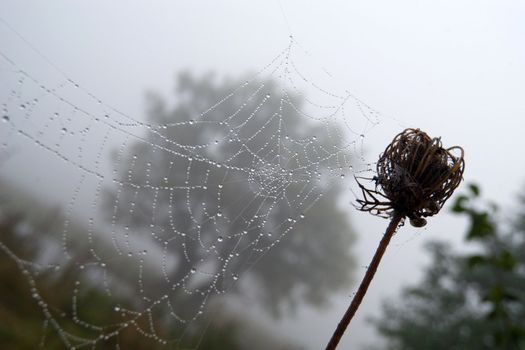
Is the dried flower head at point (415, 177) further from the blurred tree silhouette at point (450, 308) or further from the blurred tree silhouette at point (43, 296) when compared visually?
the blurred tree silhouette at point (450, 308)

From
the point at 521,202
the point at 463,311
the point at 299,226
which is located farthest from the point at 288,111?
the point at 463,311

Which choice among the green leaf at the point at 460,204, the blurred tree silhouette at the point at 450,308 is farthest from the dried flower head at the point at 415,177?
the blurred tree silhouette at the point at 450,308

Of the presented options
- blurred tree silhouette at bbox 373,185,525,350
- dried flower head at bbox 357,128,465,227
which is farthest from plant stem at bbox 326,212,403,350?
blurred tree silhouette at bbox 373,185,525,350

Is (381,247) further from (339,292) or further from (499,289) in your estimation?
(339,292)

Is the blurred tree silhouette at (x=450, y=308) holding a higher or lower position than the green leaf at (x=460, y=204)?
higher

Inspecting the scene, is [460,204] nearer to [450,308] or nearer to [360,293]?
[360,293]

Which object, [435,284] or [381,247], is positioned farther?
[435,284]

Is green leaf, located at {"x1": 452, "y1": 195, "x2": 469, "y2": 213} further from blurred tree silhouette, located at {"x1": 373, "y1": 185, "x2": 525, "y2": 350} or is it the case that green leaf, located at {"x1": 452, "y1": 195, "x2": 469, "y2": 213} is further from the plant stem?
blurred tree silhouette, located at {"x1": 373, "y1": 185, "x2": 525, "y2": 350}

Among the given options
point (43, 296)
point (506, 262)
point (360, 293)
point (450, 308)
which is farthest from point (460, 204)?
point (450, 308)
